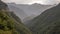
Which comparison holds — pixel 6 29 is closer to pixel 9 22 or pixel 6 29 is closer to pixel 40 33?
pixel 9 22

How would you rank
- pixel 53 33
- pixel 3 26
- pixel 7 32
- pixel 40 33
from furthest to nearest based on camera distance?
pixel 40 33
pixel 53 33
pixel 3 26
pixel 7 32

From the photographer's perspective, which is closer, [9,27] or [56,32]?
[9,27]

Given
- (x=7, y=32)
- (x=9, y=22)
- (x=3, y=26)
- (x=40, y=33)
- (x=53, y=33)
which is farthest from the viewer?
(x=40, y=33)

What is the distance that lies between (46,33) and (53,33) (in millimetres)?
7129

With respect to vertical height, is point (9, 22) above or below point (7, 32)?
above

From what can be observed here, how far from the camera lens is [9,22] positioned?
6862cm

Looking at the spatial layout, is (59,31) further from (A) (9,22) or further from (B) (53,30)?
(A) (9,22)

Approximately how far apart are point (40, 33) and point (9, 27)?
262ft

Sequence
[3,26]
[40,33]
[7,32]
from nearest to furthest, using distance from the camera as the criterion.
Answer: [7,32] < [3,26] < [40,33]

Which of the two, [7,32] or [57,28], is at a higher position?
[57,28]

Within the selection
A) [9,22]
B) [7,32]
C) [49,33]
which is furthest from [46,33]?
[7,32]

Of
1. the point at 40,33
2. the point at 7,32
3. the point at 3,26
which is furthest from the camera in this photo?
the point at 40,33

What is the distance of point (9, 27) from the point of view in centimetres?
6562

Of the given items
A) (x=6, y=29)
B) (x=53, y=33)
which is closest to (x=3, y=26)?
(x=6, y=29)
